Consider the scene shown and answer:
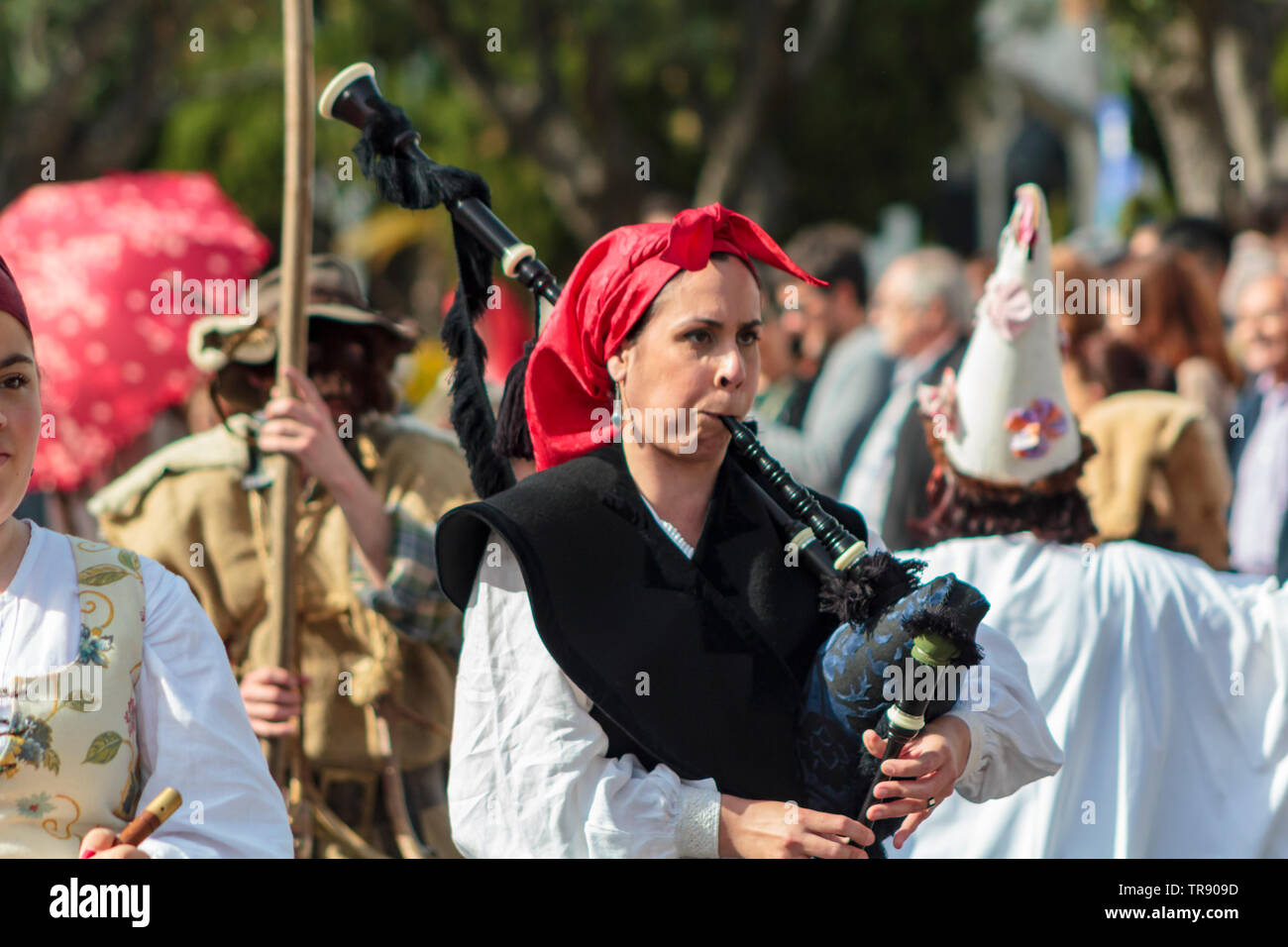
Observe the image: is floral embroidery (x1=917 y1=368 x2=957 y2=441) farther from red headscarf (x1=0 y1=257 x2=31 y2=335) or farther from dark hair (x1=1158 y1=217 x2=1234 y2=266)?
dark hair (x1=1158 y1=217 x2=1234 y2=266)

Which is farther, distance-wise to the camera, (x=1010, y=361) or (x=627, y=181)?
(x=627, y=181)

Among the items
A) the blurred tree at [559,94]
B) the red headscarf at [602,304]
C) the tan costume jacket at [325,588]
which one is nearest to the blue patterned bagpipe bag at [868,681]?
the red headscarf at [602,304]

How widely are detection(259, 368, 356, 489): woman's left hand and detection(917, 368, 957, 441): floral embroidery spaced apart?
4.42 feet

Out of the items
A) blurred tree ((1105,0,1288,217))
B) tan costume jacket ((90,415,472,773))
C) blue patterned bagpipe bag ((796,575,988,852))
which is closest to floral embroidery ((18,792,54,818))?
blue patterned bagpipe bag ((796,575,988,852))

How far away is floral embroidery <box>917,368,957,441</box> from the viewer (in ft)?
12.8

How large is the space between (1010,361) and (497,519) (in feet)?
5.11

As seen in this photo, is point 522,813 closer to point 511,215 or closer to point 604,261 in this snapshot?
point 604,261

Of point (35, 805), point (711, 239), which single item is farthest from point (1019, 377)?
point (35, 805)

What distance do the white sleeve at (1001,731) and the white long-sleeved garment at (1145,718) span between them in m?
0.86

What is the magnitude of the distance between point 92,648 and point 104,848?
28cm

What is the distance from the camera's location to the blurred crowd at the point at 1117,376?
4773 millimetres

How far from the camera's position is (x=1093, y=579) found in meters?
3.82
